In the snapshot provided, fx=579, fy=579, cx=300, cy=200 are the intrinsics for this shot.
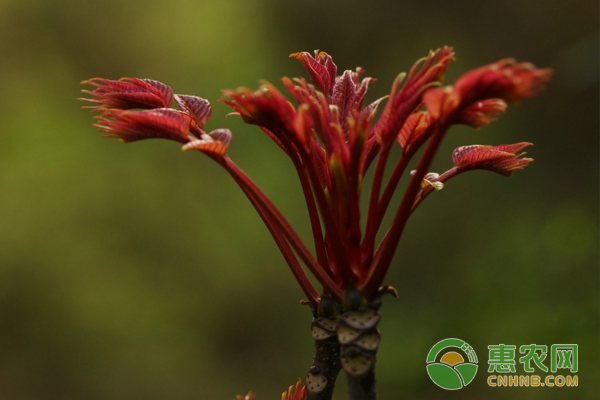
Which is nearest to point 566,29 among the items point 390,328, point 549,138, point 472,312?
point 549,138

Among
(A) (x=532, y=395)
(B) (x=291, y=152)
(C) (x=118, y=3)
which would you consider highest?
(C) (x=118, y=3)

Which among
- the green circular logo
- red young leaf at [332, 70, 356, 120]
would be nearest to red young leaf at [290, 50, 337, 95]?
red young leaf at [332, 70, 356, 120]

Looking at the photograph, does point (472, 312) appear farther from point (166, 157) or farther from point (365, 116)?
point (365, 116)

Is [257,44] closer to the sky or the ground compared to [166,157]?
closer to the sky

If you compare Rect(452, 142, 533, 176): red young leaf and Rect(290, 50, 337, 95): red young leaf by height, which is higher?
Rect(290, 50, 337, 95): red young leaf

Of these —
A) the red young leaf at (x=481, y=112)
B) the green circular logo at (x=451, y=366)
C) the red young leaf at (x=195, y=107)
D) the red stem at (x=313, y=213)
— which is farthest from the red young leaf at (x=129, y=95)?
the green circular logo at (x=451, y=366)

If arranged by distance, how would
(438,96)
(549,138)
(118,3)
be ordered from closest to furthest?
1. (438,96)
2. (118,3)
3. (549,138)

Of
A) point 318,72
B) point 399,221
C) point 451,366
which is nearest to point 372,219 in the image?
point 399,221

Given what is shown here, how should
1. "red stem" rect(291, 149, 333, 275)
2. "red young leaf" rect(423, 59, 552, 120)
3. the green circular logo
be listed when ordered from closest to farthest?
"red young leaf" rect(423, 59, 552, 120)
"red stem" rect(291, 149, 333, 275)
the green circular logo

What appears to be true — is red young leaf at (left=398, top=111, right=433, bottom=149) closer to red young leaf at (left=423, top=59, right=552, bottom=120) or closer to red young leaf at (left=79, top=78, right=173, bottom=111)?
red young leaf at (left=423, top=59, right=552, bottom=120)
